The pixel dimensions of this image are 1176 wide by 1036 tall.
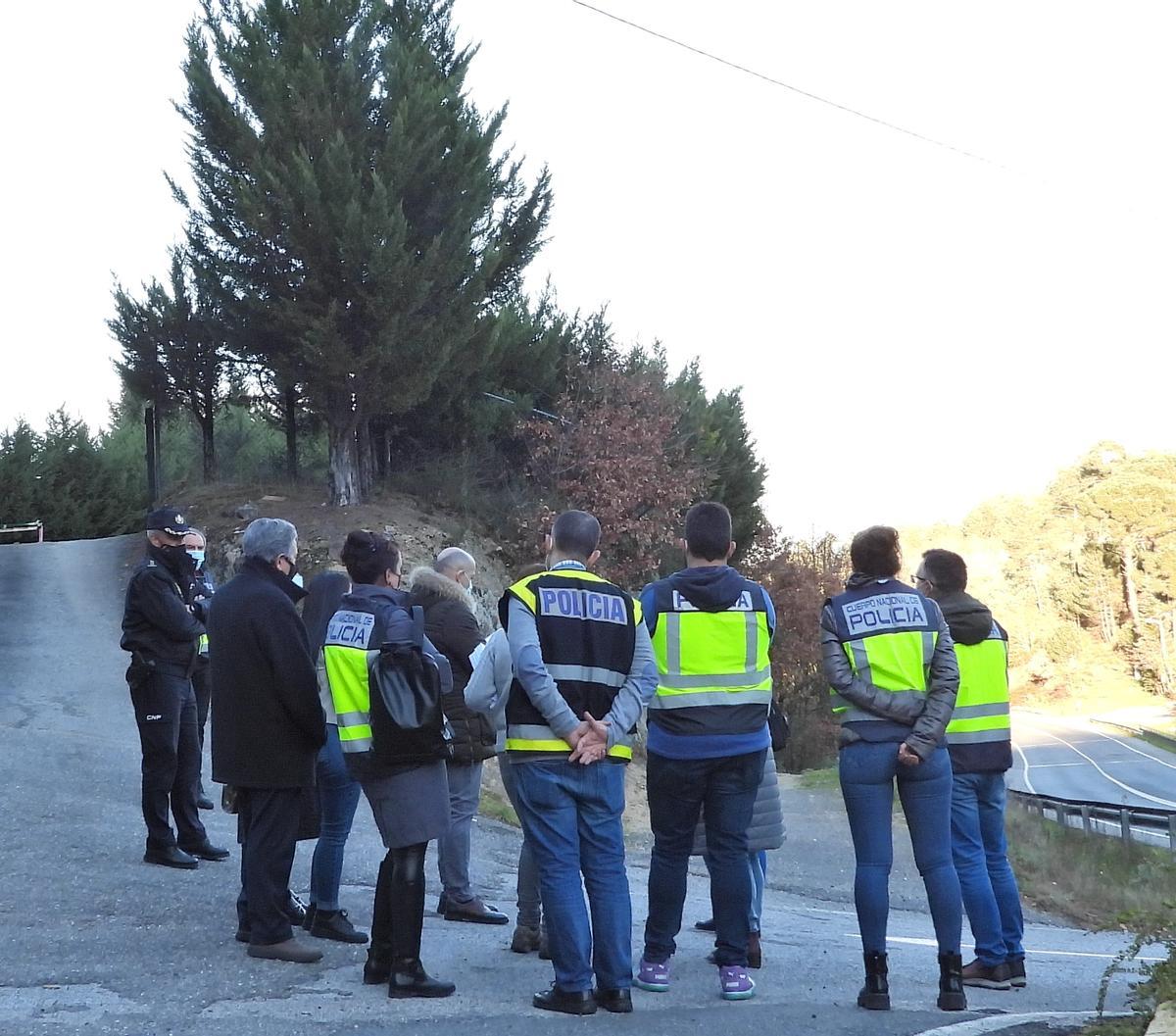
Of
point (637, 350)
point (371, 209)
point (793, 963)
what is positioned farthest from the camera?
point (637, 350)

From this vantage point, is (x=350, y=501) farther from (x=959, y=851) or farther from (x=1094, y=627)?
(x=1094, y=627)

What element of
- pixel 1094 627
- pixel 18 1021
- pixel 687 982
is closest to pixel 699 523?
pixel 687 982

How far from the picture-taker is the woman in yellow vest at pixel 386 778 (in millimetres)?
5238

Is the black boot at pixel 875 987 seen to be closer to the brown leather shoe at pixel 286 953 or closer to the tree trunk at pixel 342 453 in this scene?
the brown leather shoe at pixel 286 953

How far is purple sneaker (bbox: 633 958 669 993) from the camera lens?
559cm

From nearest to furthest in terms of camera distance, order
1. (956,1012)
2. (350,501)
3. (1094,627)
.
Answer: (956,1012), (350,501), (1094,627)

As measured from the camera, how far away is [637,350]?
29375 mm

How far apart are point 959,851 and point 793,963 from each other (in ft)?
3.75

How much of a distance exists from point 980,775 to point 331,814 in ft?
10.5

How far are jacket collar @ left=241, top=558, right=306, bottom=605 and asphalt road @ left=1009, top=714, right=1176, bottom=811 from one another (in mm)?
37228

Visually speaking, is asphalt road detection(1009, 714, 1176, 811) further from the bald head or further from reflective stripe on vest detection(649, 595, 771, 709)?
reflective stripe on vest detection(649, 595, 771, 709)

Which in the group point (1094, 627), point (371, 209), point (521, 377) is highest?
point (371, 209)

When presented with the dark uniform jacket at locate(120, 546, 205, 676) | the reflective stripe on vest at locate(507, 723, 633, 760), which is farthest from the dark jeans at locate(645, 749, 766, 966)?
the dark uniform jacket at locate(120, 546, 205, 676)

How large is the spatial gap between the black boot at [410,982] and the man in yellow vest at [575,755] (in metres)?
0.44
